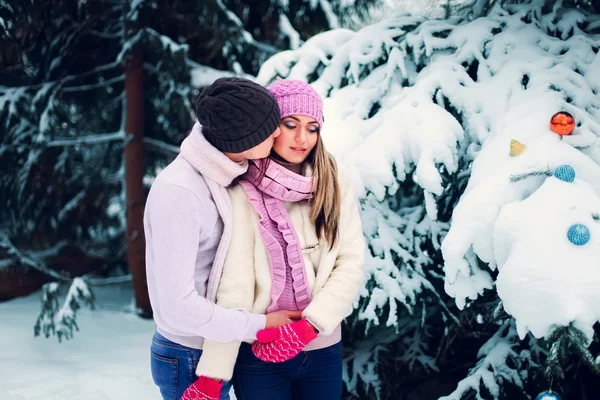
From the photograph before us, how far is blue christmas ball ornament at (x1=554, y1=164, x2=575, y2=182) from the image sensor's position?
6.66ft

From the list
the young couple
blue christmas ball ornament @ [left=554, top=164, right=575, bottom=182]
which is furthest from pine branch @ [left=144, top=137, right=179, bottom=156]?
blue christmas ball ornament @ [left=554, top=164, right=575, bottom=182]

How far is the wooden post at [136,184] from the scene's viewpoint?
5.02 metres

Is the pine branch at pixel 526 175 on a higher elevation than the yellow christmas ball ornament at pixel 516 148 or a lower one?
lower

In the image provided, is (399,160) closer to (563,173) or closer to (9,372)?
(563,173)

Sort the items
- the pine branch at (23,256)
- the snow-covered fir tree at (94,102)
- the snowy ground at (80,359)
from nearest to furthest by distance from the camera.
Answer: the snowy ground at (80,359) < the snow-covered fir tree at (94,102) < the pine branch at (23,256)

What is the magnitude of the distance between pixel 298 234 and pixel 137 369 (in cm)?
235

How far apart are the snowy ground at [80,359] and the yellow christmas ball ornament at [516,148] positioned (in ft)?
8.39

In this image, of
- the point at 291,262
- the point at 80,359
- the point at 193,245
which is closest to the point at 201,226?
the point at 193,245

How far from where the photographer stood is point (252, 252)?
6.23 feet

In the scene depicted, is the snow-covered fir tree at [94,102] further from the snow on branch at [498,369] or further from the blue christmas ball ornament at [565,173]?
the blue christmas ball ornament at [565,173]

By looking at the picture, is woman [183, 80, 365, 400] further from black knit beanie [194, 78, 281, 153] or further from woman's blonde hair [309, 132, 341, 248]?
black knit beanie [194, 78, 281, 153]

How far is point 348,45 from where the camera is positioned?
10.4 feet

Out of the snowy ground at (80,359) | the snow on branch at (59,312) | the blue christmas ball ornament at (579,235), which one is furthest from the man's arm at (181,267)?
the snow on branch at (59,312)

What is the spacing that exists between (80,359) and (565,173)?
11.4ft
